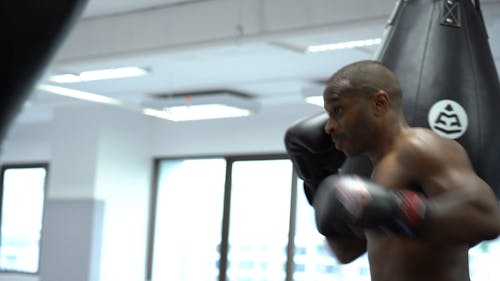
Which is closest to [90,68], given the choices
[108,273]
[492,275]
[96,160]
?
[96,160]

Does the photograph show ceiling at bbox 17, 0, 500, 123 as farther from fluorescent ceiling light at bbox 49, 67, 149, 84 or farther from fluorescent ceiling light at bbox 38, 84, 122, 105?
fluorescent ceiling light at bbox 38, 84, 122, 105

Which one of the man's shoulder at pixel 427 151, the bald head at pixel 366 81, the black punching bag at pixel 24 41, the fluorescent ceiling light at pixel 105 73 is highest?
the fluorescent ceiling light at pixel 105 73

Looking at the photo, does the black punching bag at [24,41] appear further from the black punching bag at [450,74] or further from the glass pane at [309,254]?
the glass pane at [309,254]

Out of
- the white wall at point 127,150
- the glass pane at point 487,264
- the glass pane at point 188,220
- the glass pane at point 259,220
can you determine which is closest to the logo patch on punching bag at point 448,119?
the glass pane at point 487,264

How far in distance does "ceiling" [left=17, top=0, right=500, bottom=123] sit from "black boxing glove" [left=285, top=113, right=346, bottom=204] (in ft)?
8.81

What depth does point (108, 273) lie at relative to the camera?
8.64m

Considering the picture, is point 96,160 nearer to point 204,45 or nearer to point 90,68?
point 90,68

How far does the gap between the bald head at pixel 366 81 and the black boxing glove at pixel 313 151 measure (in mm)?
351

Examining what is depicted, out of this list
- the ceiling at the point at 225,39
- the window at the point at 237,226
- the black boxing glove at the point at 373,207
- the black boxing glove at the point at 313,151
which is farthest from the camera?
the window at the point at 237,226

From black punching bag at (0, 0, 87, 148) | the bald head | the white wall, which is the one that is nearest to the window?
the white wall

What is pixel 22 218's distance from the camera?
10.1 meters

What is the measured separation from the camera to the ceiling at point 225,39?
4934mm

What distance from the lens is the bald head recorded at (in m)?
1.65

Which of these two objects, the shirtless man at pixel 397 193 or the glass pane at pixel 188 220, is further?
the glass pane at pixel 188 220
